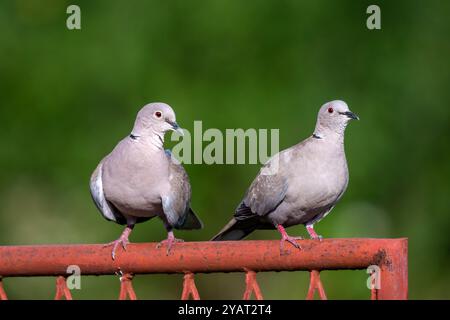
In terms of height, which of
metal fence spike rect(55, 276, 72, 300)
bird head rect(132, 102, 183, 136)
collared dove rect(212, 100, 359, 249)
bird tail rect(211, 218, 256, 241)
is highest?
bird head rect(132, 102, 183, 136)

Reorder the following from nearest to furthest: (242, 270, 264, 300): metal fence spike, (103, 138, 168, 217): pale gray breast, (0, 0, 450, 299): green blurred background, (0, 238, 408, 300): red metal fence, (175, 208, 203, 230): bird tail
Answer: (0, 238, 408, 300): red metal fence
(242, 270, 264, 300): metal fence spike
(103, 138, 168, 217): pale gray breast
(175, 208, 203, 230): bird tail
(0, 0, 450, 299): green blurred background

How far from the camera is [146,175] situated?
14.3 ft

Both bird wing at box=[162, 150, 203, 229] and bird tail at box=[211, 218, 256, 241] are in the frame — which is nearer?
bird wing at box=[162, 150, 203, 229]

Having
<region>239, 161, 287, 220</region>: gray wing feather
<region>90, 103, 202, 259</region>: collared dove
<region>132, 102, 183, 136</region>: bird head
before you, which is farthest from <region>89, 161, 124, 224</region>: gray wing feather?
<region>239, 161, 287, 220</region>: gray wing feather

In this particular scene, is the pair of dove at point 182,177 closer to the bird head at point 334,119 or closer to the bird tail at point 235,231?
the bird head at point 334,119

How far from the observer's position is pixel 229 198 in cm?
802

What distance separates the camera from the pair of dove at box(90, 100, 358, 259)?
4.36 meters

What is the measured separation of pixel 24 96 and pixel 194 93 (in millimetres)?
1539

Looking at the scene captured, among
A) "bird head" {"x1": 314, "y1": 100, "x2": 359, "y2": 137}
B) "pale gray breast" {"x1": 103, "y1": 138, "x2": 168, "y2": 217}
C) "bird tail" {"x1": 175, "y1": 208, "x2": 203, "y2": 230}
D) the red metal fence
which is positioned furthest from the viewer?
"bird tail" {"x1": 175, "y1": 208, "x2": 203, "y2": 230}

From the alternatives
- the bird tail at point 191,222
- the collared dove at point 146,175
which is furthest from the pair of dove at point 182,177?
the bird tail at point 191,222

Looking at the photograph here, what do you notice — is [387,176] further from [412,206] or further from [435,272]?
[435,272]

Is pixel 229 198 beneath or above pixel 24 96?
beneath

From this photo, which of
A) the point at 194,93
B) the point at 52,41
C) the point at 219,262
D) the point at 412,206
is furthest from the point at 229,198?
the point at 219,262

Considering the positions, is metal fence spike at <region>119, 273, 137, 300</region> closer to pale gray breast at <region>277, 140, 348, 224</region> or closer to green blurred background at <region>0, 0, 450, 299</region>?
pale gray breast at <region>277, 140, 348, 224</region>
